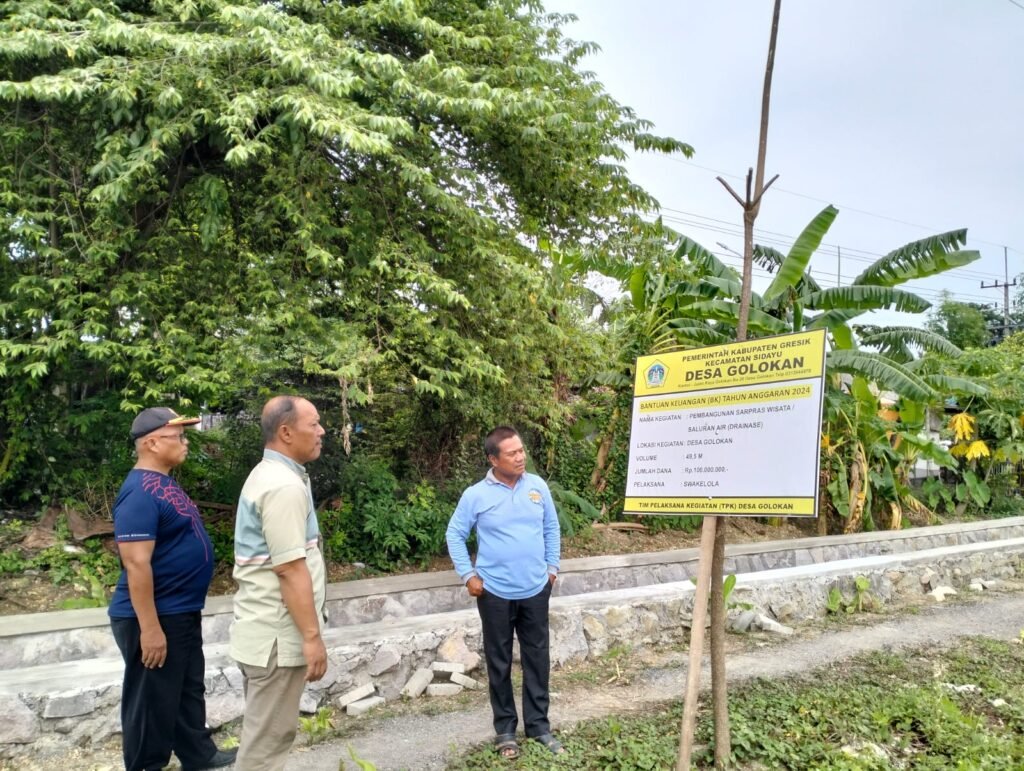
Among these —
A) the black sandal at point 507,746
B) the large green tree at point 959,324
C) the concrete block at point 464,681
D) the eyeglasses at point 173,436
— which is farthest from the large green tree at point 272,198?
the large green tree at point 959,324

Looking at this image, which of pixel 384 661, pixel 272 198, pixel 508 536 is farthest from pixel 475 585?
pixel 272 198

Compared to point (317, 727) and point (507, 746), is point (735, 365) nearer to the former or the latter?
point (507, 746)

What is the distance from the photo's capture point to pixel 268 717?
2.87m

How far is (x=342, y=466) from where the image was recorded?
8.04 meters

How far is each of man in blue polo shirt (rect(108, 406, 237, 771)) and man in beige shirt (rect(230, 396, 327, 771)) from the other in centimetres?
62

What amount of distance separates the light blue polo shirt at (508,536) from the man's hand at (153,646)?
1464 millimetres

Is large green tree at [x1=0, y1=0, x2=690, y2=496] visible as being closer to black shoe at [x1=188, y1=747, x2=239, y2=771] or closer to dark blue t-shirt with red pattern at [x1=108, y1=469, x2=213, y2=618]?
dark blue t-shirt with red pattern at [x1=108, y1=469, x2=213, y2=618]

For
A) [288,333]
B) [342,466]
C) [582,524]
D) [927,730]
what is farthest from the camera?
[582,524]

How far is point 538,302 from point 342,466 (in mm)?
2738

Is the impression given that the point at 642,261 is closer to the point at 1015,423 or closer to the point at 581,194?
the point at 581,194

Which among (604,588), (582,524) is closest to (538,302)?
(604,588)

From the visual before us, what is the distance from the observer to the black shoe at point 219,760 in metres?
3.80

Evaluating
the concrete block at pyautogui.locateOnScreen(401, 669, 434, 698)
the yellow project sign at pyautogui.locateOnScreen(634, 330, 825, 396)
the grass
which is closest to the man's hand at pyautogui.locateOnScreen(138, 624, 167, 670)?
the grass

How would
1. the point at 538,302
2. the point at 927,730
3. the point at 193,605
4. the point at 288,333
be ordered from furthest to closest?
the point at 538,302 → the point at 288,333 → the point at 927,730 → the point at 193,605
